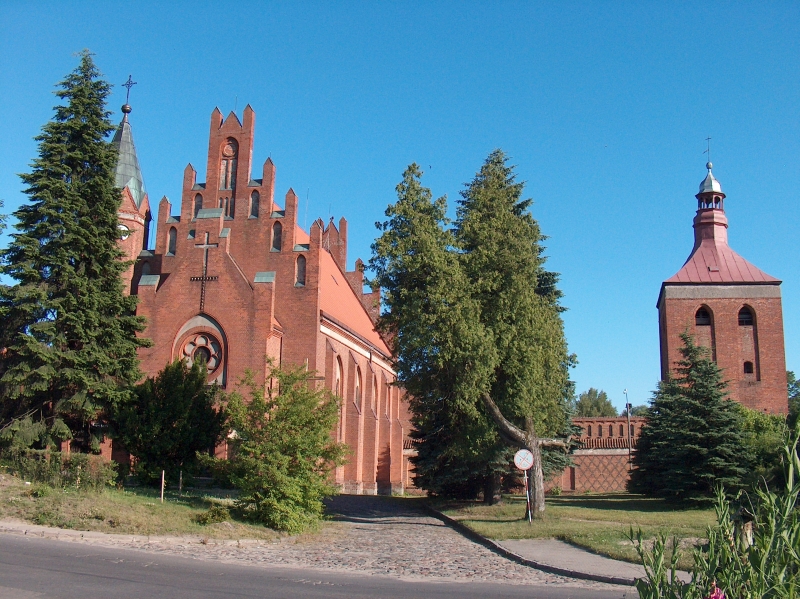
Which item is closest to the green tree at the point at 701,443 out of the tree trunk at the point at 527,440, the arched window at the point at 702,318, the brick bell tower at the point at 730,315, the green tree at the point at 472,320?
the green tree at the point at 472,320

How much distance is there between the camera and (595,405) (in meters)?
107

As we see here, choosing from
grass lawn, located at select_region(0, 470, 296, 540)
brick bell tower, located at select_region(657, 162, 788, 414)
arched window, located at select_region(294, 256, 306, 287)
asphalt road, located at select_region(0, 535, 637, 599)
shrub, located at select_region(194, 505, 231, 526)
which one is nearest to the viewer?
asphalt road, located at select_region(0, 535, 637, 599)

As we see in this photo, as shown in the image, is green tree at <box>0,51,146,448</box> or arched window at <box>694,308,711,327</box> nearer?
green tree at <box>0,51,146,448</box>

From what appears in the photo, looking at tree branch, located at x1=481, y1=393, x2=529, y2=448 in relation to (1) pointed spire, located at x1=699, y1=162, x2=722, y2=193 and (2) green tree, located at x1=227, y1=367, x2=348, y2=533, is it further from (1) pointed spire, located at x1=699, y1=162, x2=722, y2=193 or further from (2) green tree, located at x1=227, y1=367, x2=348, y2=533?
(1) pointed spire, located at x1=699, y1=162, x2=722, y2=193

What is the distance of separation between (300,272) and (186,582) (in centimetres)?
2350

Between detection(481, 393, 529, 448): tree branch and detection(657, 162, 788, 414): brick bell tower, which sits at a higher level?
detection(657, 162, 788, 414): brick bell tower

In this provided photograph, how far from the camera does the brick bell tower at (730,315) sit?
42.7 meters

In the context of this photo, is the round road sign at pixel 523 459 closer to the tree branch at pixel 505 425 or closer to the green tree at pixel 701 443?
the tree branch at pixel 505 425

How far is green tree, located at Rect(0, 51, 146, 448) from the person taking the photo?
23984 mm

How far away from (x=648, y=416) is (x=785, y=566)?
90.4 ft

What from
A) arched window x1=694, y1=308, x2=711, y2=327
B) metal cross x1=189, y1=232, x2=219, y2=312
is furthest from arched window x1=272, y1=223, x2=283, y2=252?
arched window x1=694, y1=308, x2=711, y2=327

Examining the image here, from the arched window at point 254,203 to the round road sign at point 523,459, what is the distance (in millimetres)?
19275

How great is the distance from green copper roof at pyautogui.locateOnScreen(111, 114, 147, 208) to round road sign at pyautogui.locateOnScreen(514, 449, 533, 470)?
2575cm

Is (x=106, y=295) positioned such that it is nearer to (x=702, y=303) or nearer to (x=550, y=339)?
(x=550, y=339)
